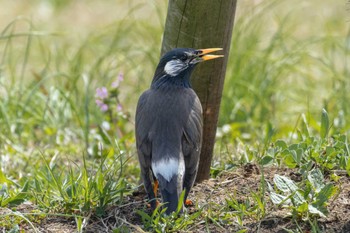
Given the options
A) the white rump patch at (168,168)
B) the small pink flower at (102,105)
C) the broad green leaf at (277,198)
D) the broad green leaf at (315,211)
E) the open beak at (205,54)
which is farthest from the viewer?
the small pink flower at (102,105)

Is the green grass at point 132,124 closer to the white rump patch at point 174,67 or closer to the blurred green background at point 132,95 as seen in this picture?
the blurred green background at point 132,95

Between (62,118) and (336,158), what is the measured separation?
10.3 feet

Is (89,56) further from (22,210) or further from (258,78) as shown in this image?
(22,210)

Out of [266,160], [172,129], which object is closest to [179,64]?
[172,129]

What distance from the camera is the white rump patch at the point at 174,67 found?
17.4 feet

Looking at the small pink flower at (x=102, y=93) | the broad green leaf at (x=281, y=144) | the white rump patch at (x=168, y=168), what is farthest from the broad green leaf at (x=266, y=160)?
the small pink flower at (x=102, y=93)

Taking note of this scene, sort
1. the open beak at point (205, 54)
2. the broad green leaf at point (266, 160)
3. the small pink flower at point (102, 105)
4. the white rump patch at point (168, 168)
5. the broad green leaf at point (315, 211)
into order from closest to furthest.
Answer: the broad green leaf at point (315, 211) → the white rump patch at point (168, 168) → the open beak at point (205, 54) → the broad green leaf at point (266, 160) → the small pink flower at point (102, 105)

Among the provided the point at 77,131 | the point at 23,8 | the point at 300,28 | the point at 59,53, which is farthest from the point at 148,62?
the point at 23,8

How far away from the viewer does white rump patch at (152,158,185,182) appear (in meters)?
4.96

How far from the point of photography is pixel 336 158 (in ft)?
17.4

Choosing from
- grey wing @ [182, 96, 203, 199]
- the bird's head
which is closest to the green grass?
grey wing @ [182, 96, 203, 199]

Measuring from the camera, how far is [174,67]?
536 cm

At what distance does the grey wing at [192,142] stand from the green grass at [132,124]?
231 mm

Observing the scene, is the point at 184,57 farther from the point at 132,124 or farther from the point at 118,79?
the point at 132,124
